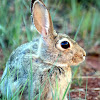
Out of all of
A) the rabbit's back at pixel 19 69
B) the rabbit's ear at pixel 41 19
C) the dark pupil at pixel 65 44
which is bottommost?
the rabbit's back at pixel 19 69

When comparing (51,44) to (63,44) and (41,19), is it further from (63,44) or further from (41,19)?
(41,19)

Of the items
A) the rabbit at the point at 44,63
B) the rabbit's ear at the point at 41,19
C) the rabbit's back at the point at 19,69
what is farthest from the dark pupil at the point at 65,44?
the rabbit's back at the point at 19,69

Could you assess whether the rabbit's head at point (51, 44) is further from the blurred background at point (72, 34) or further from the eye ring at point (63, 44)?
the blurred background at point (72, 34)

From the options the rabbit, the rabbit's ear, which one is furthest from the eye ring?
the rabbit's ear

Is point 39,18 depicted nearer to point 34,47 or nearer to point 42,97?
point 34,47

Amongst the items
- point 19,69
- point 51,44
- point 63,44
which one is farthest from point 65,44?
point 19,69

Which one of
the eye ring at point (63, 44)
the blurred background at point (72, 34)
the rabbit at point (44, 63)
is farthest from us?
the blurred background at point (72, 34)

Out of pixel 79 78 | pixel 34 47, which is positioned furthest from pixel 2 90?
pixel 79 78
